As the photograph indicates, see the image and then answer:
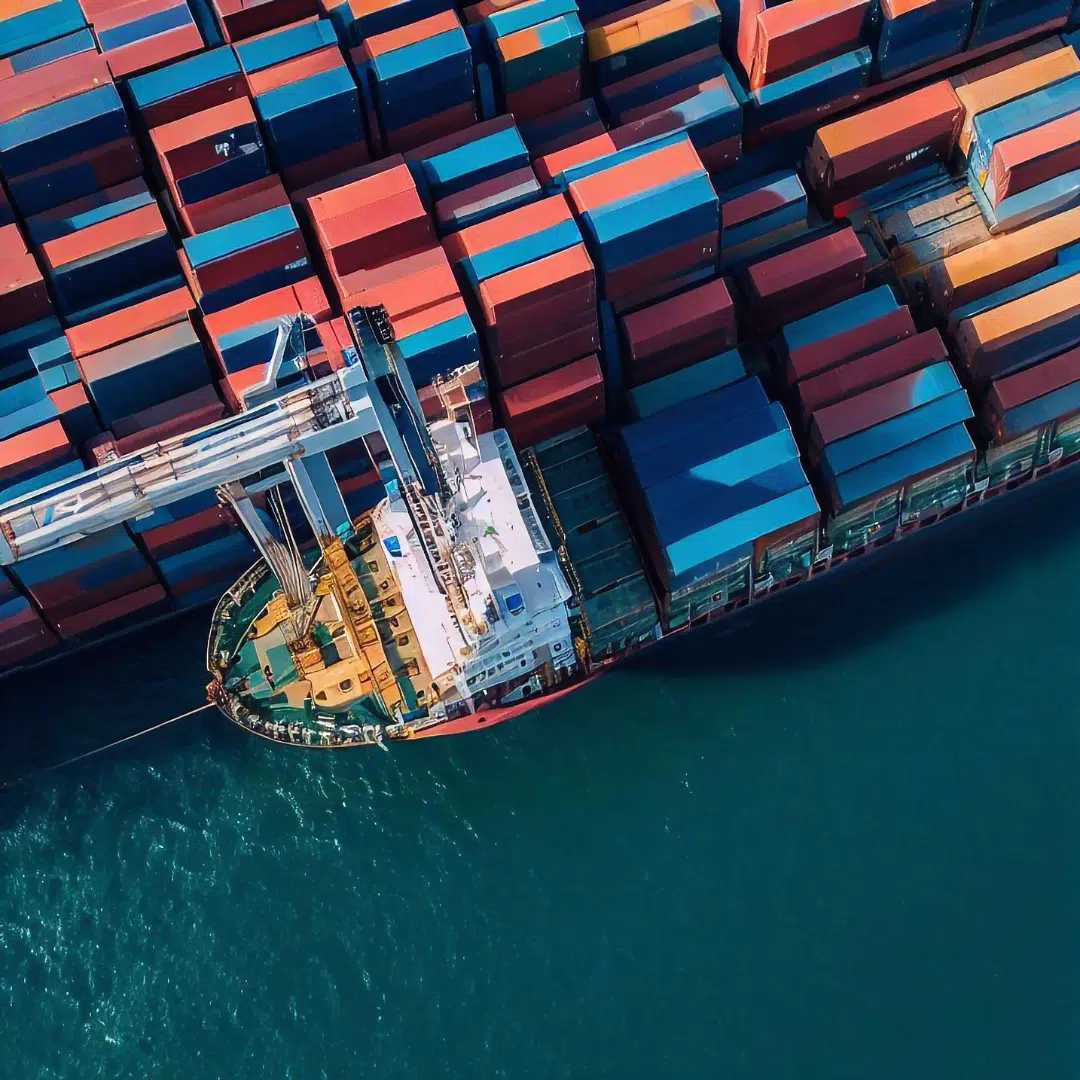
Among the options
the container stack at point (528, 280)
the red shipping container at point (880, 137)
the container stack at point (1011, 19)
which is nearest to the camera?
the container stack at point (528, 280)

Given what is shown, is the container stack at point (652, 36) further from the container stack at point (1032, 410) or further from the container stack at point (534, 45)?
the container stack at point (1032, 410)

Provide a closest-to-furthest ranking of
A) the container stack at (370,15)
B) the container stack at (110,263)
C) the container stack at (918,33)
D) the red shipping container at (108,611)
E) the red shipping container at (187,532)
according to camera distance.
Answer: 1. the container stack at (110,263)
2. the red shipping container at (187,532)
3. the container stack at (370,15)
4. the red shipping container at (108,611)
5. the container stack at (918,33)

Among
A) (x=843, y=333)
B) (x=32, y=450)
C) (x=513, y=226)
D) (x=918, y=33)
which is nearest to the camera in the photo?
(x=32, y=450)

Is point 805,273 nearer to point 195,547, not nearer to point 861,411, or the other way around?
point 861,411

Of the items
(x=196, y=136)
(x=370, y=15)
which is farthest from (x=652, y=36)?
(x=196, y=136)

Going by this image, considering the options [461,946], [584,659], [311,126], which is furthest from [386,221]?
[461,946]

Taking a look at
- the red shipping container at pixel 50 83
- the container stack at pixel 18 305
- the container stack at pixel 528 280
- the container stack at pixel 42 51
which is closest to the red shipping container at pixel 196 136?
the red shipping container at pixel 50 83

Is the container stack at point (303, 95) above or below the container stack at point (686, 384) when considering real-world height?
above
